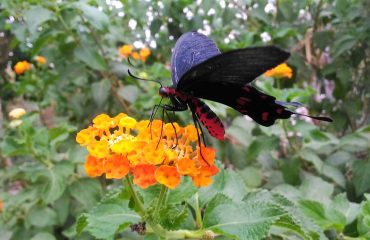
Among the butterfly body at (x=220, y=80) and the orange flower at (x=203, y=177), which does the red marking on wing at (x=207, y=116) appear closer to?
the butterfly body at (x=220, y=80)

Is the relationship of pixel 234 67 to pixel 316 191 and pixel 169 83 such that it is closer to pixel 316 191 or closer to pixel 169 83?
pixel 316 191

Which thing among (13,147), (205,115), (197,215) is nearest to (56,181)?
(13,147)

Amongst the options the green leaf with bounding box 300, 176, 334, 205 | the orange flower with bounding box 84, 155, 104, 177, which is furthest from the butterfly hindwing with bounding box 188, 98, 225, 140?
the green leaf with bounding box 300, 176, 334, 205

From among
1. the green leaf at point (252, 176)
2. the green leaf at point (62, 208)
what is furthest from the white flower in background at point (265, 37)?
the green leaf at point (62, 208)

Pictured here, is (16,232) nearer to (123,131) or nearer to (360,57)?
(123,131)

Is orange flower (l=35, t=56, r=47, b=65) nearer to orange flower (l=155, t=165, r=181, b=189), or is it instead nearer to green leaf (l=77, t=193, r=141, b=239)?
green leaf (l=77, t=193, r=141, b=239)
